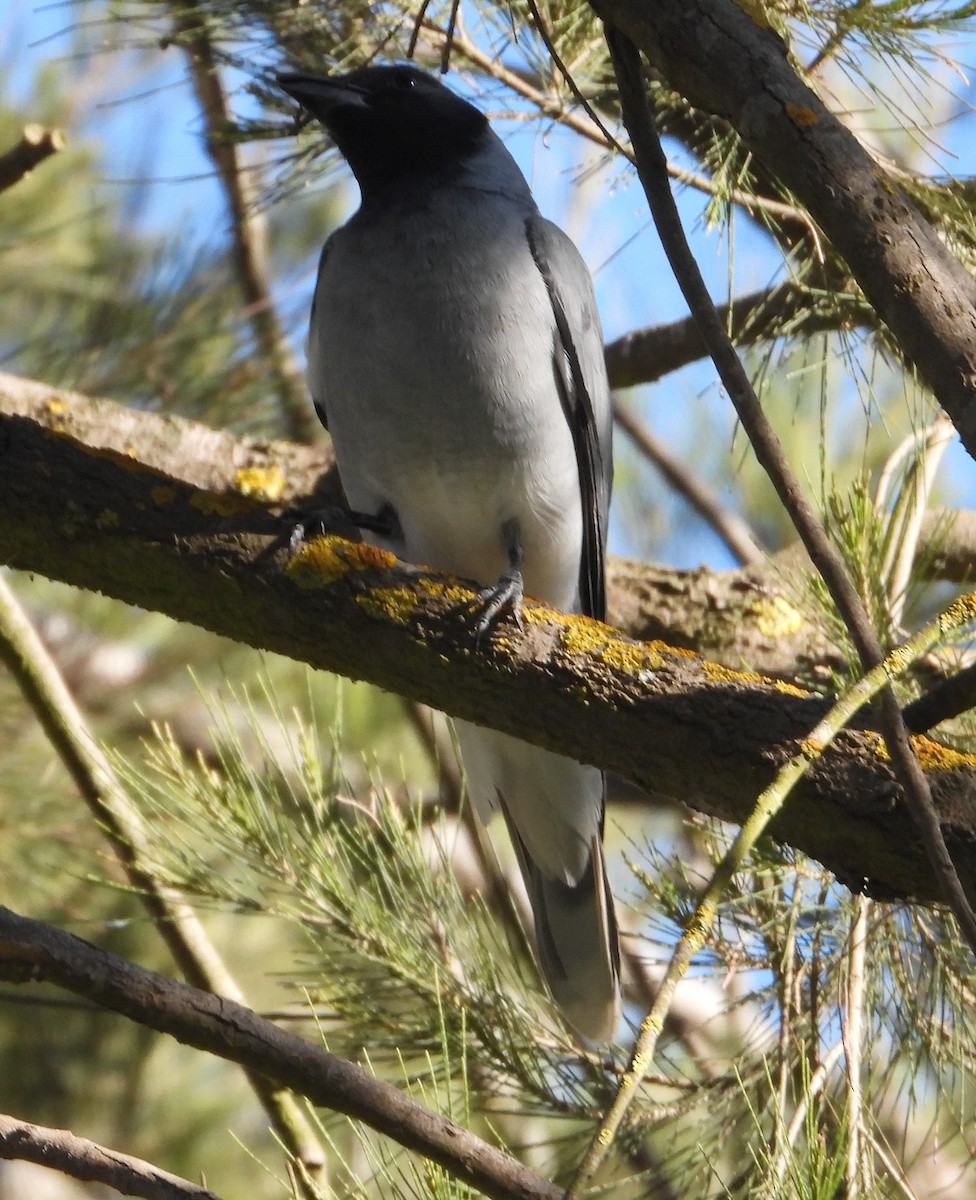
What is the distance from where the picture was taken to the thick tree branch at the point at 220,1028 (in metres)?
1.74

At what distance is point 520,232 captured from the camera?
3240 millimetres

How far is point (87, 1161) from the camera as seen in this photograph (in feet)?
5.55

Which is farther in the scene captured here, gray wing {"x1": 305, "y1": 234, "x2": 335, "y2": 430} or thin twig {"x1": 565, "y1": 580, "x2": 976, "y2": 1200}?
gray wing {"x1": 305, "y1": 234, "x2": 335, "y2": 430}

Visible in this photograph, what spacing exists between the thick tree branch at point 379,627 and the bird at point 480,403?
720mm

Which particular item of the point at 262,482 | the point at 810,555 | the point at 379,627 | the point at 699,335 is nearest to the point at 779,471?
the point at 810,555

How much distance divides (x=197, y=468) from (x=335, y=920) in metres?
1.55

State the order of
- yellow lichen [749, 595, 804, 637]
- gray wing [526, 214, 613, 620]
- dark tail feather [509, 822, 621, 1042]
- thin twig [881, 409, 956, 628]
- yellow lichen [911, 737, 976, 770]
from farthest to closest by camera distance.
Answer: yellow lichen [749, 595, 804, 637]
gray wing [526, 214, 613, 620]
dark tail feather [509, 822, 621, 1042]
thin twig [881, 409, 956, 628]
yellow lichen [911, 737, 976, 770]

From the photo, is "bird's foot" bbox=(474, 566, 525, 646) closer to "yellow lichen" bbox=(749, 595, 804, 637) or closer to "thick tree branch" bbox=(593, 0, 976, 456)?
"thick tree branch" bbox=(593, 0, 976, 456)

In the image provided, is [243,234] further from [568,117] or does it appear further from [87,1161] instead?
[87,1161]

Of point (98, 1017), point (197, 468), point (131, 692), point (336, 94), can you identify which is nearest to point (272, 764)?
point (197, 468)

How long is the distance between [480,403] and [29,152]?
119 centimetres

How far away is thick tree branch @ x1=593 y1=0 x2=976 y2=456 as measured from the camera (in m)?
1.63

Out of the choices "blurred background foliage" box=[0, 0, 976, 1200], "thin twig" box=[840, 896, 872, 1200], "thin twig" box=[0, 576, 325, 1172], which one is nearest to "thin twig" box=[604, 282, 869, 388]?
"blurred background foliage" box=[0, 0, 976, 1200]

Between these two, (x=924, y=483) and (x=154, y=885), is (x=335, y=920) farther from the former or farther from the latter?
(x=924, y=483)
